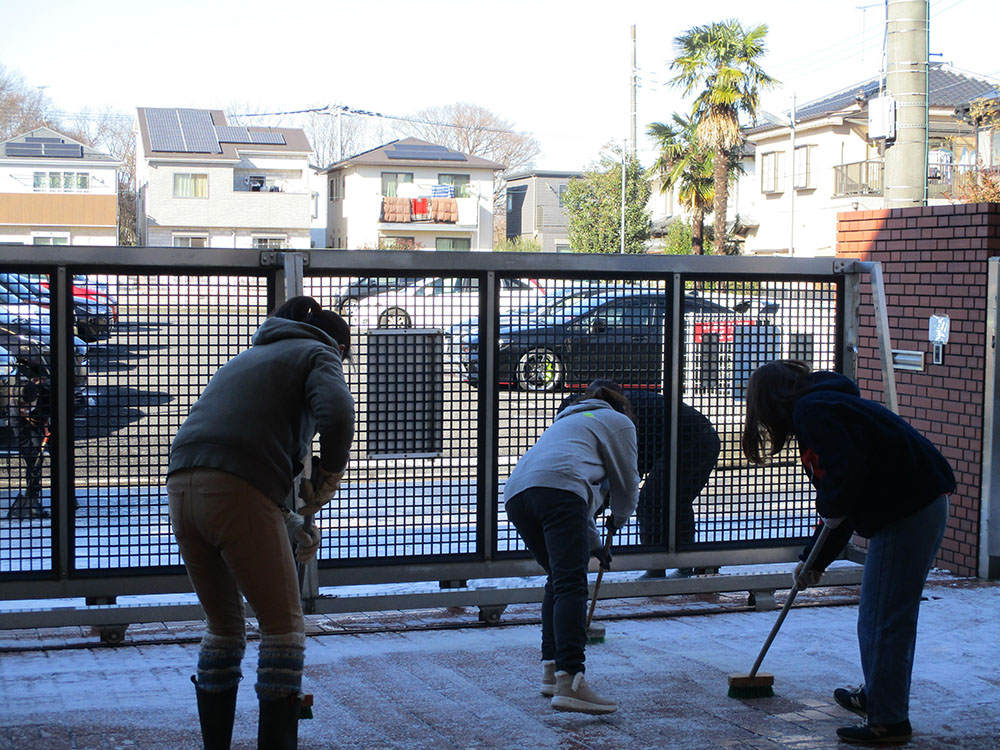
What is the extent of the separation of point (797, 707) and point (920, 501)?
113 cm

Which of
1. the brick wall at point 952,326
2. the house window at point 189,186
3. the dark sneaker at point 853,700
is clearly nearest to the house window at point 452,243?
the house window at point 189,186

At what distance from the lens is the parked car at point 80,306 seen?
18.6 feet

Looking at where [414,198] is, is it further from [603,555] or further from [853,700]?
[853,700]

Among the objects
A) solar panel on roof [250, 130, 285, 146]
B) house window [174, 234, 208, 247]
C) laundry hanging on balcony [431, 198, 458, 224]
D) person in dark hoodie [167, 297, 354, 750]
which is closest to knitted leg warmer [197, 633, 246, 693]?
person in dark hoodie [167, 297, 354, 750]

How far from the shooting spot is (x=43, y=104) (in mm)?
72500

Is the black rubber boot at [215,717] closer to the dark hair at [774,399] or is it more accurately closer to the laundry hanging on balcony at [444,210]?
the dark hair at [774,399]

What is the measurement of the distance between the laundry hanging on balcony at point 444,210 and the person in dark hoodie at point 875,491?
53876 mm

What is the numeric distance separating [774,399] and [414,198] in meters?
54.2

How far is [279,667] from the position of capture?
12.9 feet

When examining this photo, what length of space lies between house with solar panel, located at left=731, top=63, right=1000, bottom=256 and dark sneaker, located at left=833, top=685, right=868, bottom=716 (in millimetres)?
34570

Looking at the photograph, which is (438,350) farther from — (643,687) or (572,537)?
(643,687)

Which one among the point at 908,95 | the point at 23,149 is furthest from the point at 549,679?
the point at 23,149

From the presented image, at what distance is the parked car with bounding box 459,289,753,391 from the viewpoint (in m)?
6.36

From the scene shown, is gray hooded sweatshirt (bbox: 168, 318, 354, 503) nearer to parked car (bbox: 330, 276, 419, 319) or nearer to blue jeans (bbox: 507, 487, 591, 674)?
blue jeans (bbox: 507, 487, 591, 674)
